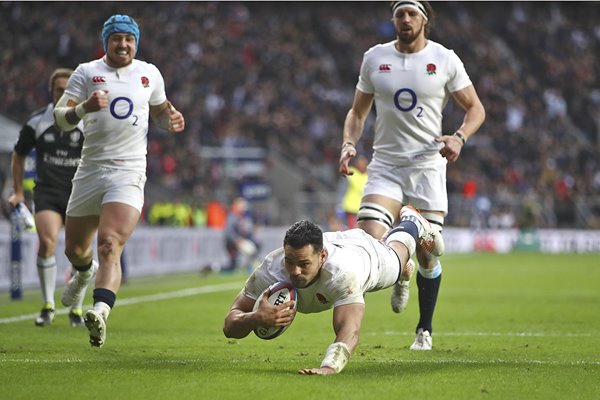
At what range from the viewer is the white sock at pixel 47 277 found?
37.7ft

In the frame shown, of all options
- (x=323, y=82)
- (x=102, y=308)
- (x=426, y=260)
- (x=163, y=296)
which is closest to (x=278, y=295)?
(x=102, y=308)

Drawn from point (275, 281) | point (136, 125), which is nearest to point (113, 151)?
point (136, 125)

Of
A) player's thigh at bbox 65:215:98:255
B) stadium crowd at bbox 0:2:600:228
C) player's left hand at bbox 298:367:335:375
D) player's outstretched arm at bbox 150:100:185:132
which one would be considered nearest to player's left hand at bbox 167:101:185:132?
player's outstretched arm at bbox 150:100:185:132

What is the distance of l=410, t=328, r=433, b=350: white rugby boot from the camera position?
29.8ft

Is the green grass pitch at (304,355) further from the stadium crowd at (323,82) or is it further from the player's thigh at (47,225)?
the stadium crowd at (323,82)

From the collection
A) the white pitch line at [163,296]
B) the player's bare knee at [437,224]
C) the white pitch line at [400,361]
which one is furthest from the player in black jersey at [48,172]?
the player's bare knee at [437,224]

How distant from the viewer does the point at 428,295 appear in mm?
9359

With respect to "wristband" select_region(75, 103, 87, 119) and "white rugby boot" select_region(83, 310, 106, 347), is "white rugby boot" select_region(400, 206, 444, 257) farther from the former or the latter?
"wristband" select_region(75, 103, 87, 119)

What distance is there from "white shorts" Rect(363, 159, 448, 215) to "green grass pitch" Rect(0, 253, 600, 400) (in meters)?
1.20

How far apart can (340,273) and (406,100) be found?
2.49 metres

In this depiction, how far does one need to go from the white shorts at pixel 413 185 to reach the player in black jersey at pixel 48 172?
351cm

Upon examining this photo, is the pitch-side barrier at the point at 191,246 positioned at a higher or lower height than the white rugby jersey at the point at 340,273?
lower

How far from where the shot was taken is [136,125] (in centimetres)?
903

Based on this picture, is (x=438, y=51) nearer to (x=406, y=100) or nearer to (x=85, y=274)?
(x=406, y=100)
